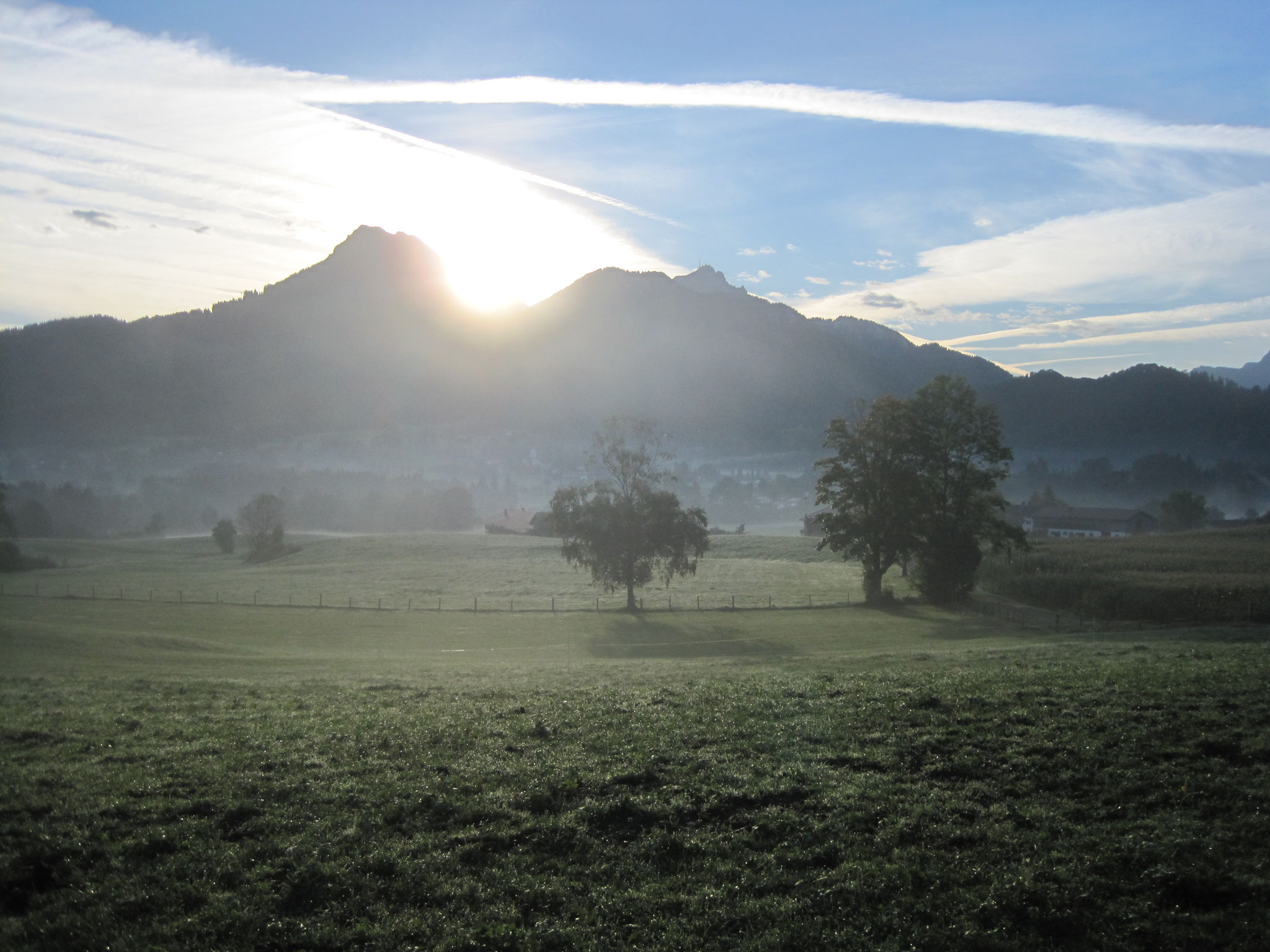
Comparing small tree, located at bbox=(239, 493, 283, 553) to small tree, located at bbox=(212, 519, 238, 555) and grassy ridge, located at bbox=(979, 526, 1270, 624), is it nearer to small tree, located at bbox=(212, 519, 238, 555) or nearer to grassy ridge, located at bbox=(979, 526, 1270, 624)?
small tree, located at bbox=(212, 519, 238, 555)

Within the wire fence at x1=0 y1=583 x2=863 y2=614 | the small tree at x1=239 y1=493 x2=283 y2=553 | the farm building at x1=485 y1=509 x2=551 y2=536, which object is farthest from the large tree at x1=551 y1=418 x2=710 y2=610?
the farm building at x1=485 y1=509 x2=551 y2=536

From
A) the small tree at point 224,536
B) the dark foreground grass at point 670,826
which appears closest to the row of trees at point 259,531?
the small tree at point 224,536

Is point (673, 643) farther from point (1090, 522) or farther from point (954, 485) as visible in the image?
point (1090, 522)

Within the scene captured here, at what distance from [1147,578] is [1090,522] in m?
83.3

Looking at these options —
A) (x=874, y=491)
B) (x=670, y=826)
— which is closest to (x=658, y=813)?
(x=670, y=826)

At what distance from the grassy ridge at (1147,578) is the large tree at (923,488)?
4.12 meters

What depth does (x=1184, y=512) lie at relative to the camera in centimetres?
10762

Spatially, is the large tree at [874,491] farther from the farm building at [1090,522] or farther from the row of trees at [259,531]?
the farm building at [1090,522]

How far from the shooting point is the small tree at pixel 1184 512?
10706 cm

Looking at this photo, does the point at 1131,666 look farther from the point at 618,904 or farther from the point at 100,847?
the point at 100,847

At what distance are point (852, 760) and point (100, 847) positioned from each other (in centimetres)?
965

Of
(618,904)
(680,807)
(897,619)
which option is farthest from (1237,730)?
(897,619)

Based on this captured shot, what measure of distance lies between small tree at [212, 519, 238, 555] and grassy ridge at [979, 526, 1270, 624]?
91592mm

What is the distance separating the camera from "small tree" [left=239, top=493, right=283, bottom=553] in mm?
95062
